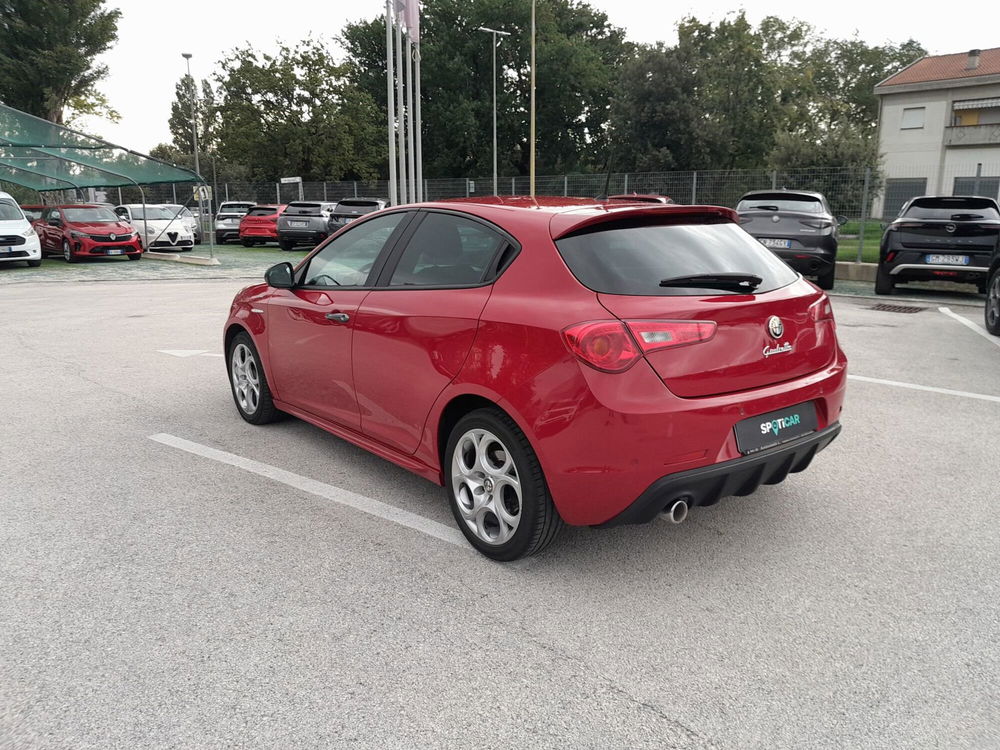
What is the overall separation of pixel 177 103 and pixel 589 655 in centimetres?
12410

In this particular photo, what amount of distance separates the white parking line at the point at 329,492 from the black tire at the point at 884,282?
37.9ft

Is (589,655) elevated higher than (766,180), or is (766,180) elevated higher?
(766,180)

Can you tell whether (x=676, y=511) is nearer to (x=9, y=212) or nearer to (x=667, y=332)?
(x=667, y=332)

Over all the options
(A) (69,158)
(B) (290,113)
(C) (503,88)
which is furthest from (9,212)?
(C) (503,88)

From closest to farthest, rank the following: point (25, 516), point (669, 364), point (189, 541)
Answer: point (669, 364) < point (189, 541) < point (25, 516)

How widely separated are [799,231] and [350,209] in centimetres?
1563

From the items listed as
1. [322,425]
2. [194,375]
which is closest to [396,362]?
[322,425]

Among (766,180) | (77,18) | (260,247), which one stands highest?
(77,18)

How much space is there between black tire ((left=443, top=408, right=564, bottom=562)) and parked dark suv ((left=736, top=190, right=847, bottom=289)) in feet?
35.1

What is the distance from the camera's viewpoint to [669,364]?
9.78 ft

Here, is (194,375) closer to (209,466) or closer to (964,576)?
(209,466)

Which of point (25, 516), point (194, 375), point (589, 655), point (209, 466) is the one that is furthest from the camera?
point (194, 375)

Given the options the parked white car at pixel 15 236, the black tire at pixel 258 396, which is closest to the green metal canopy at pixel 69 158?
the parked white car at pixel 15 236

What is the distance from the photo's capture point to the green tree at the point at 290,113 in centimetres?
4588
